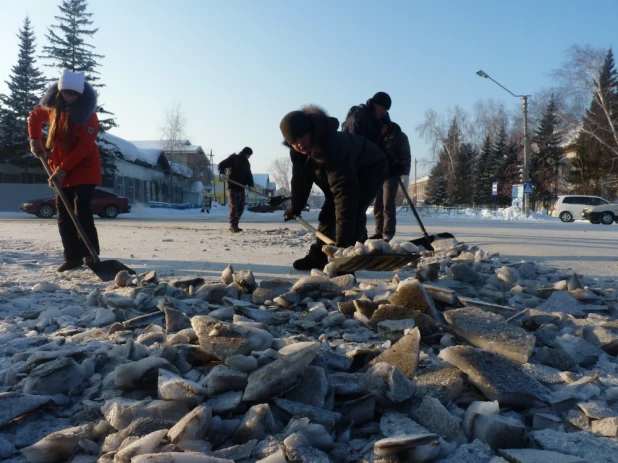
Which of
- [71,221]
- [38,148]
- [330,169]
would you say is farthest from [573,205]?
[38,148]

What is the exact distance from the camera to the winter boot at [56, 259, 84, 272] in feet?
12.1

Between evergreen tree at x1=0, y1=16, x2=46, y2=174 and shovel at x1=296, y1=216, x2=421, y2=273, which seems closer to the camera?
shovel at x1=296, y1=216, x2=421, y2=273

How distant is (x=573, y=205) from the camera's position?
73.6 feet

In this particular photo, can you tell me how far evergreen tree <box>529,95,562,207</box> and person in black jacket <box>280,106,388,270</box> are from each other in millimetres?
41491

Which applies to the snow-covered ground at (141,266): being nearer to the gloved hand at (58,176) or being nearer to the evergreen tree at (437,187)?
the gloved hand at (58,176)

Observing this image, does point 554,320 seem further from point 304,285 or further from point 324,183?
point 324,183

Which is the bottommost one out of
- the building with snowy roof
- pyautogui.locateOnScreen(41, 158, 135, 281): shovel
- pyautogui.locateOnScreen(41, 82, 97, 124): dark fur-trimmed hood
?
pyautogui.locateOnScreen(41, 158, 135, 281): shovel

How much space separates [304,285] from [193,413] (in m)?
1.48

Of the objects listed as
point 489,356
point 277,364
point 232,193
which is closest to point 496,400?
point 489,356

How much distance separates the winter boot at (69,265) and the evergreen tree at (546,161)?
42.7m

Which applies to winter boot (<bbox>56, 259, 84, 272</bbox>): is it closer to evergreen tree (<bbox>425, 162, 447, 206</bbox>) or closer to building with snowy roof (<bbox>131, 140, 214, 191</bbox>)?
building with snowy roof (<bbox>131, 140, 214, 191</bbox>)

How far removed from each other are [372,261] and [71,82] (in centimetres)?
264

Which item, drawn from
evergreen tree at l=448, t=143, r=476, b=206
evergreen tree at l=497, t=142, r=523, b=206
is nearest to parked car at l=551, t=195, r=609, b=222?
evergreen tree at l=497, t=142, r=523, b=206

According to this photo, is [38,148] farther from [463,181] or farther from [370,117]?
[463,181]
